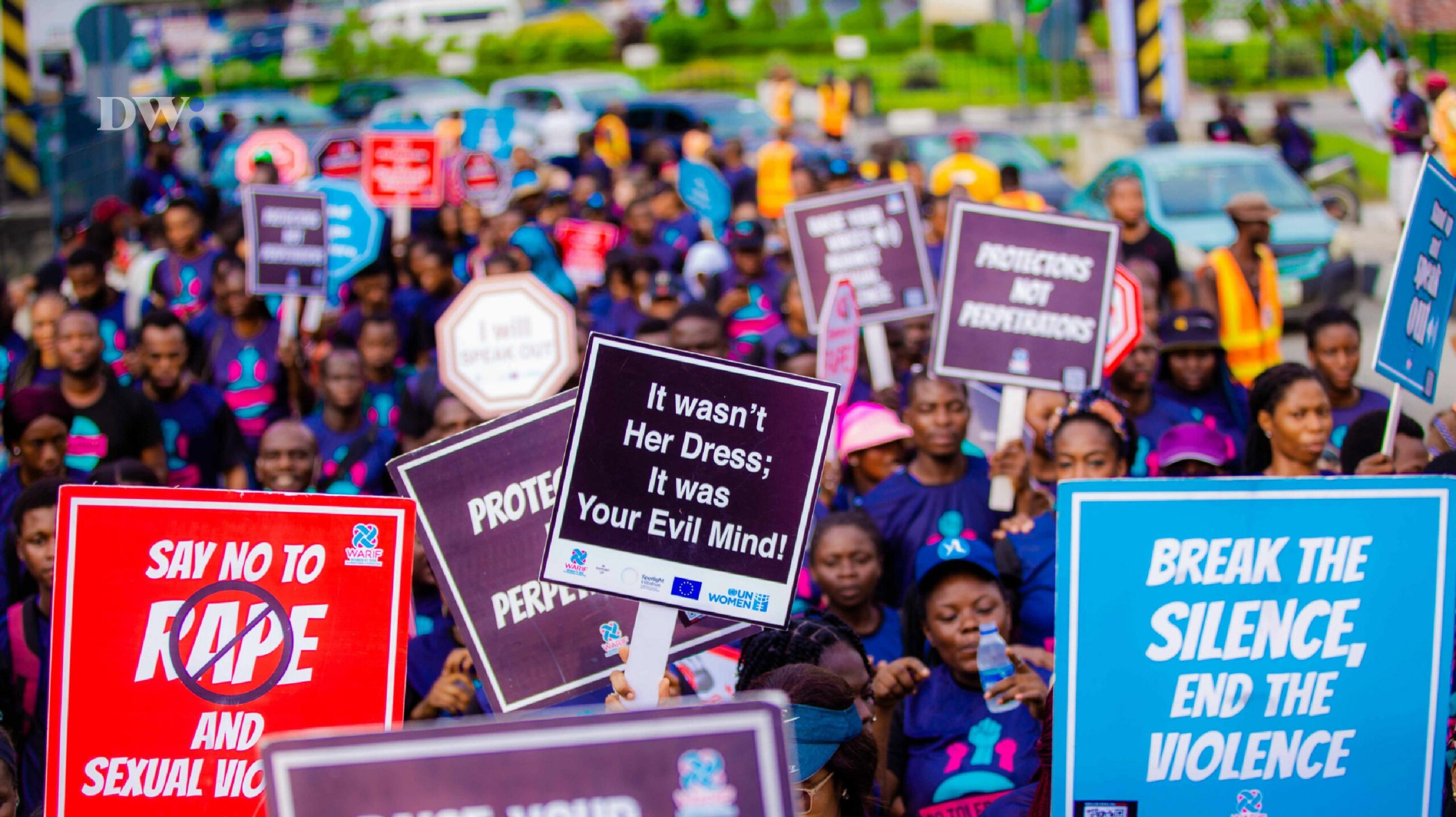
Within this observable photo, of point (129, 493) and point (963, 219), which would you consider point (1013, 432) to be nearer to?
point (963, 219)

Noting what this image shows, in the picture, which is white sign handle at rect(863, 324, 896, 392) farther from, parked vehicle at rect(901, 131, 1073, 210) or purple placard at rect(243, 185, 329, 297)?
parked vehicle at rect(901, 131, 1073, 210)

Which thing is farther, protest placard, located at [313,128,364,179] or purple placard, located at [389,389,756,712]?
protest placard, located at [313,128,364,179]

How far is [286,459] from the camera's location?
6.39m

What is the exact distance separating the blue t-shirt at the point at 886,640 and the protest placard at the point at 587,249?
26.5ft

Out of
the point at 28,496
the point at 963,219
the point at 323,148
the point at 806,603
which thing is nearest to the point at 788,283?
the point at 963,219

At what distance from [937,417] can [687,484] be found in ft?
8.50

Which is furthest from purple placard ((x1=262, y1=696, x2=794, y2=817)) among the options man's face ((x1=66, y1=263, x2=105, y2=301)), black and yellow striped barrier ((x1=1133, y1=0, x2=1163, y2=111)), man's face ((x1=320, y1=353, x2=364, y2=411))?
black and yellow striped barrier ((x1=1133, y1=0, x2=1163, y2=111))

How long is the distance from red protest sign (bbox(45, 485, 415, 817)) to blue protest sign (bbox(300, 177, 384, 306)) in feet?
23.3

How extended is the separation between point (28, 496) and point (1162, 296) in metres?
6.66

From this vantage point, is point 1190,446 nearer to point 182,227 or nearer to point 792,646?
point 792,646

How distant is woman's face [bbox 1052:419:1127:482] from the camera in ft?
18.5

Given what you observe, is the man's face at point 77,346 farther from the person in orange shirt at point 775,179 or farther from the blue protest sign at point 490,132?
the blue protest sign at point 490,132

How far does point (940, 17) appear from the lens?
41094 mm

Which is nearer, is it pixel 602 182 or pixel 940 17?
pixel 602 182
